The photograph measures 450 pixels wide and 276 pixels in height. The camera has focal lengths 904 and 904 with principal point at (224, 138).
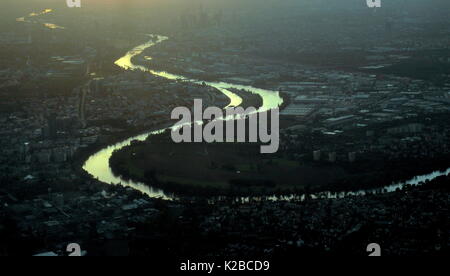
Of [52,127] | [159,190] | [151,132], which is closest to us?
[159,190]

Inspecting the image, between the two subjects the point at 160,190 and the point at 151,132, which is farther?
the point at 151,132

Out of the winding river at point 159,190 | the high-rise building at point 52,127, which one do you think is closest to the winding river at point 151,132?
the winding river at point 159,190

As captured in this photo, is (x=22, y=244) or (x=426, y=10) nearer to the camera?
(x=22, y=244)

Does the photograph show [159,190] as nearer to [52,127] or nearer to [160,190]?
[160,190]

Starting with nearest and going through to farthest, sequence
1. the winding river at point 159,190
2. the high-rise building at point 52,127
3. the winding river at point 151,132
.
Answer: the winding river at point 159,190
the winding river at point 151,132
the high-rise building at point 52,127

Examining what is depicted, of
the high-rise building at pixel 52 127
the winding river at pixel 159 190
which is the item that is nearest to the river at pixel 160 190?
the winding river at pixel 159 190

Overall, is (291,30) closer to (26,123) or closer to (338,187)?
(26,123)

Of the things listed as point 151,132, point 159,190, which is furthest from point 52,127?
point 159,190

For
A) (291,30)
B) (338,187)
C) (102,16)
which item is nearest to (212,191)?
(338,187)

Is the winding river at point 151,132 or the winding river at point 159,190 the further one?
the winding river at point 151,132

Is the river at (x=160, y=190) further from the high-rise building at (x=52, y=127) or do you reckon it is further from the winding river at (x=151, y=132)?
the high-rise building at (x=52, y=127)

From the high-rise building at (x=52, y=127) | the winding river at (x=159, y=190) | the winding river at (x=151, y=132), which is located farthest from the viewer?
the high-rise building at (x=52, y=127)
